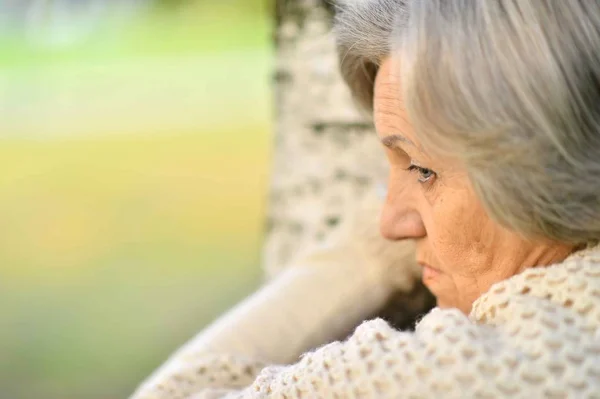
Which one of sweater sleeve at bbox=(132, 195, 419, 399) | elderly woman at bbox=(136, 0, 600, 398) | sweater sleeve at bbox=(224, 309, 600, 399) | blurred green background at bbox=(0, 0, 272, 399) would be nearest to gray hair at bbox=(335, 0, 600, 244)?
elderly woman at bbox=(136, 0, 600, 398)

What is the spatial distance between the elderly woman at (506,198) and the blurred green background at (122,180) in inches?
57.4

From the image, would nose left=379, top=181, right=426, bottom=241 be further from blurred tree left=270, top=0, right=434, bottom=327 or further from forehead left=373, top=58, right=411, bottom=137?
blurred tree left=270, top=0, right=434, bottom=327

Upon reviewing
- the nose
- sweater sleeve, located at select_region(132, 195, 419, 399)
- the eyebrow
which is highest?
the eyebrow

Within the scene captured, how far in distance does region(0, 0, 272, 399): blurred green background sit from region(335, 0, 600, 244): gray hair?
4.90 ft

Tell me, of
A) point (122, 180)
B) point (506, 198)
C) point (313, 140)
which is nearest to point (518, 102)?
point (506, 198)

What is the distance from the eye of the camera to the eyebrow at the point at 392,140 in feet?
3.21

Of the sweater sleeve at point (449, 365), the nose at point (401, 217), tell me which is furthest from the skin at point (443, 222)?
the sweater sleeve at point (449, 365)

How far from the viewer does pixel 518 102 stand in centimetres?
81

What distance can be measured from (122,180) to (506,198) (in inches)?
67.5

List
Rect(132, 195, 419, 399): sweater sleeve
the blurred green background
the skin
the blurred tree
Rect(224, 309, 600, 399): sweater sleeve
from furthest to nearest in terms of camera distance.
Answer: the blurred green background, the blurred tree, Rect(132, 195, 419, 399): sweater sleeve, the skin, Rect(224, 309, 600, 399): sweater sleeve

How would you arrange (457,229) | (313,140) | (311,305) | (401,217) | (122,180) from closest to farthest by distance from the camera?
(457,229) < (401,217) < (311,305) < (313,140) < (122,180)

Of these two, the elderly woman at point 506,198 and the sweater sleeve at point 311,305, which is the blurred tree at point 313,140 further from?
the elderly woman at point 506,198

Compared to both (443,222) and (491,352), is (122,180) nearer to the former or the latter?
(443,222)

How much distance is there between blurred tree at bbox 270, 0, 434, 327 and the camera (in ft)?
5.78
